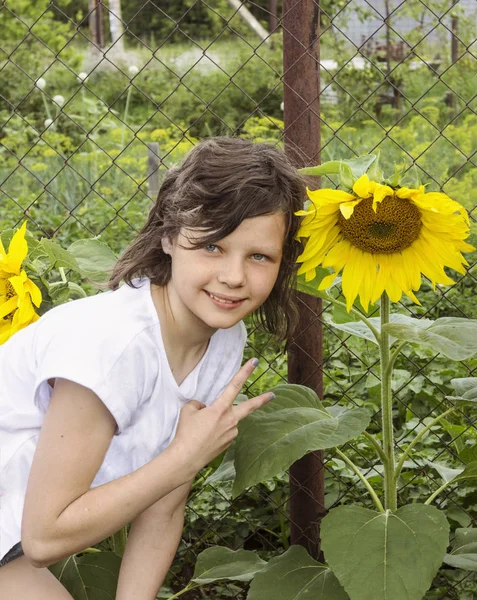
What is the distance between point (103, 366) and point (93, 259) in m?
0.55

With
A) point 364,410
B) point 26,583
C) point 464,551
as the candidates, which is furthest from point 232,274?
point 464,551

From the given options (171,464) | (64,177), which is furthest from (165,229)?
(64,177)

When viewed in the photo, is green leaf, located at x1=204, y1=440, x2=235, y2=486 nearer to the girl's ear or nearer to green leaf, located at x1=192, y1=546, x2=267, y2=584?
green leaf, located at x1=192, y1=546, x2=267, y2=584

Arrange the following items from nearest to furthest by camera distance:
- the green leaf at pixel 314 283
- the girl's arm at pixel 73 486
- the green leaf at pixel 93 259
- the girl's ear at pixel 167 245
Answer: the girl's arm at pixel 73 486, the girl's ear at pixel 167 245, the green leaf at pixel 314 283, the green leaf at pixel 93 259

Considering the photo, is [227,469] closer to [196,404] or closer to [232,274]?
[196,404]

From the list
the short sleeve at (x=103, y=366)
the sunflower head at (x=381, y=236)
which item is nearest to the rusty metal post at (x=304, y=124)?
the sunflower head at (x=381, y=236)

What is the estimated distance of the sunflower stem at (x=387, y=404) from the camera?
68.9 inches

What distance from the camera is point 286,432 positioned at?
5.62ft

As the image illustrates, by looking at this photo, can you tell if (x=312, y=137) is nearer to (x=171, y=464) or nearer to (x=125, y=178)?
(x=171, y=464)

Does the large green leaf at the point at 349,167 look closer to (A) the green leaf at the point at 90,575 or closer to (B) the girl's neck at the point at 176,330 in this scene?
(B) the girl's neck at the point at 176,330

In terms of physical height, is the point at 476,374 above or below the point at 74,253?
above

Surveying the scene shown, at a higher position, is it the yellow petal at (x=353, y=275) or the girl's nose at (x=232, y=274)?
the yellow petal at (x=353, y=275)

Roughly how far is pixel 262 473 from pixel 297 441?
9 cm

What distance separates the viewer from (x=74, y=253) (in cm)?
204
